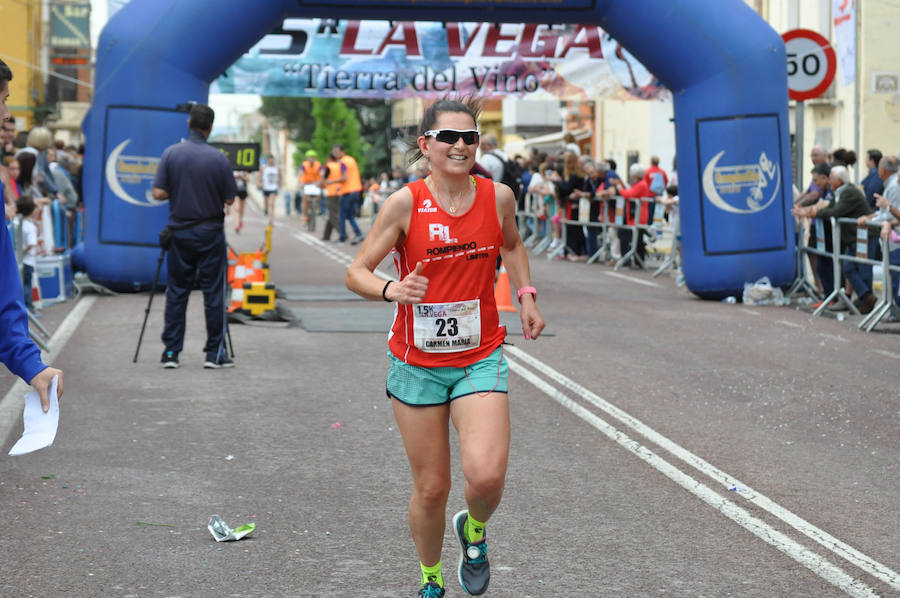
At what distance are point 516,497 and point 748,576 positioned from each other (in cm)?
160

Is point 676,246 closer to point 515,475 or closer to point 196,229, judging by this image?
point 196,229

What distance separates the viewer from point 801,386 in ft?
34.6

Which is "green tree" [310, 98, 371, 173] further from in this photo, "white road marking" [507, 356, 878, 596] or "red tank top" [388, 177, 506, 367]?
"red tank top" [388, 177, 506, 367]

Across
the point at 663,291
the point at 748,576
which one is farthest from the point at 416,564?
the point at 663,291

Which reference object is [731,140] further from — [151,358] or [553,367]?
[151,358]

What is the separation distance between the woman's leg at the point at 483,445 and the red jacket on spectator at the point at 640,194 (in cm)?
1900

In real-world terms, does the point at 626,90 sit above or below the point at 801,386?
above

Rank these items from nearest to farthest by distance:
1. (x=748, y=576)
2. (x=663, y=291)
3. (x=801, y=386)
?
(x=748, y=576), (x=801, y=386), (x=663, y=291)

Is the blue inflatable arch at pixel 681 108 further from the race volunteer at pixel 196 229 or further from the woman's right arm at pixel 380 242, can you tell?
the woman's right arm at pixel 380 242

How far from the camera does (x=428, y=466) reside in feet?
15.9

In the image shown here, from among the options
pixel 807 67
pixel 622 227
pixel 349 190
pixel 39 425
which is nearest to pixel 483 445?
Result: pixel 39 425

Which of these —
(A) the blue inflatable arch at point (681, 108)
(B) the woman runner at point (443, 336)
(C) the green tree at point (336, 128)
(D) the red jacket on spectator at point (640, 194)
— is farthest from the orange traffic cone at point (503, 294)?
(C) the green tree at point (336, 128)

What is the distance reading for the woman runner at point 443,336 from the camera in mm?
4836

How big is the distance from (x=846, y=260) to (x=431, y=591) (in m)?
12.0
